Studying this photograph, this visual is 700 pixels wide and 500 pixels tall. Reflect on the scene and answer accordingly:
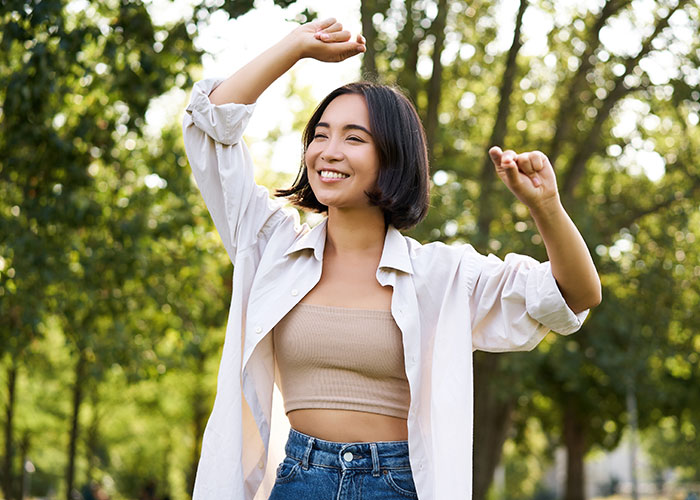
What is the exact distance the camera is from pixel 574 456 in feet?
78.3

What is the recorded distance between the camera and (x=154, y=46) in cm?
754

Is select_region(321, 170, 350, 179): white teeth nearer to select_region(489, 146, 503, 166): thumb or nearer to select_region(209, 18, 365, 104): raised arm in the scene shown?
select_region(209, 18, 365, 104): raised arm

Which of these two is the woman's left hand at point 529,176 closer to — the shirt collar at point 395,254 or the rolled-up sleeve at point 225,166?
the shirt collar at point 395,254

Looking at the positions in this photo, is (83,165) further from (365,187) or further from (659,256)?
(659,256)

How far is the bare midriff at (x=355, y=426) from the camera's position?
2490 millimetres

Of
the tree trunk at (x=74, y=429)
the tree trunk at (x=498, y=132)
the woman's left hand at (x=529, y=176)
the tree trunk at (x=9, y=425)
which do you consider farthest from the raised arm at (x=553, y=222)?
the tree trunk at (x=74, y=429)

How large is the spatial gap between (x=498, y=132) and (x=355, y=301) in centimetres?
980

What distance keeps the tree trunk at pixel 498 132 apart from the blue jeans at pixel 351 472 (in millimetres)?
8335

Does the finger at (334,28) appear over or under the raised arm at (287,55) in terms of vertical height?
over

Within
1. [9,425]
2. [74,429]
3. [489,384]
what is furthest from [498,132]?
[9,425]

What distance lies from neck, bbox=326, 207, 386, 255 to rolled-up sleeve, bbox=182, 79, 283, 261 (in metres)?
0.21

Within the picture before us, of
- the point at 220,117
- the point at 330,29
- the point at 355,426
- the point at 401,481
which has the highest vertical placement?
the point at 330,29

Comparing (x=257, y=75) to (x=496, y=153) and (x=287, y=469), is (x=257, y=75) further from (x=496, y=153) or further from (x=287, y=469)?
(x=287, y=469)

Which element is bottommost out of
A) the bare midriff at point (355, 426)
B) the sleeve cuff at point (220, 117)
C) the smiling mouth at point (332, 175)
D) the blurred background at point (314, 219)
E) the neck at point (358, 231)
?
the bare midriff at point (355, 426)
